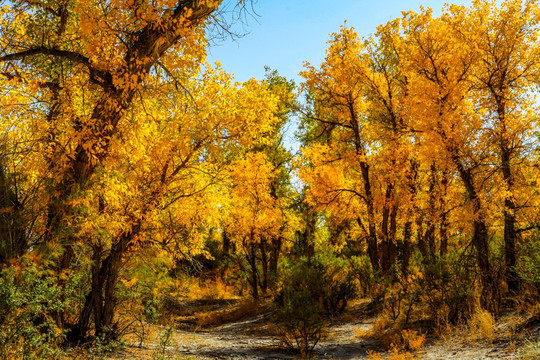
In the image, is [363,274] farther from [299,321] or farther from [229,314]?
[299,321]

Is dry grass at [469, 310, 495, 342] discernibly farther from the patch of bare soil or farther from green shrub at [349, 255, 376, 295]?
green shrub at [349, 255, 376, 295]

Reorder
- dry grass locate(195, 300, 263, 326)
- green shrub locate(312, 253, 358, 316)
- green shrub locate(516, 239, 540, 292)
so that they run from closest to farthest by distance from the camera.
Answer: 1. green shrub locate(516, 239, 540, 292)
2. green shrub locate(312, 253, 358, 316)
3. dry grass locate(195, 300, 263, 326)

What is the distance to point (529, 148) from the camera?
8.34 meters

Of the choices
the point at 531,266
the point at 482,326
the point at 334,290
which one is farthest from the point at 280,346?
the point at 531,266

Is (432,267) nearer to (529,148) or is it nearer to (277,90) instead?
(529,148)

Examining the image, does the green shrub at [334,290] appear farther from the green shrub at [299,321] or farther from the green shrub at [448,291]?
the green shrub at [299,321]

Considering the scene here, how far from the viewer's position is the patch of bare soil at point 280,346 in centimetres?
610

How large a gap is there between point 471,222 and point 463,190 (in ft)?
5.24

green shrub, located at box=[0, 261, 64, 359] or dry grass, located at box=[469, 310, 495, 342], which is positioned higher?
green shrub, located at box=[0, 261, 64, 359]

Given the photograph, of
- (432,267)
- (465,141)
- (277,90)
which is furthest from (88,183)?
(277,90)

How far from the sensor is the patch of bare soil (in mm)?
6102

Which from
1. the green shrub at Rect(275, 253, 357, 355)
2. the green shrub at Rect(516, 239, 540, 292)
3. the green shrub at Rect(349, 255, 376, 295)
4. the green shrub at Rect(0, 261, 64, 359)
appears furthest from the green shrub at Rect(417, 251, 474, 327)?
the green shrub at Rect(0, 261, 64, 359)

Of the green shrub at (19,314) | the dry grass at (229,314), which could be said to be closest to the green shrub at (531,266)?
the green shrub at (19,314)

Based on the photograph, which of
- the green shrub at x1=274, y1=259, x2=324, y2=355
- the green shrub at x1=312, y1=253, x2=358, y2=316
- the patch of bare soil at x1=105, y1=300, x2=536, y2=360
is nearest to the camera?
the patch of bare soil at x1=105, y1=300, x2=536, y2=360
